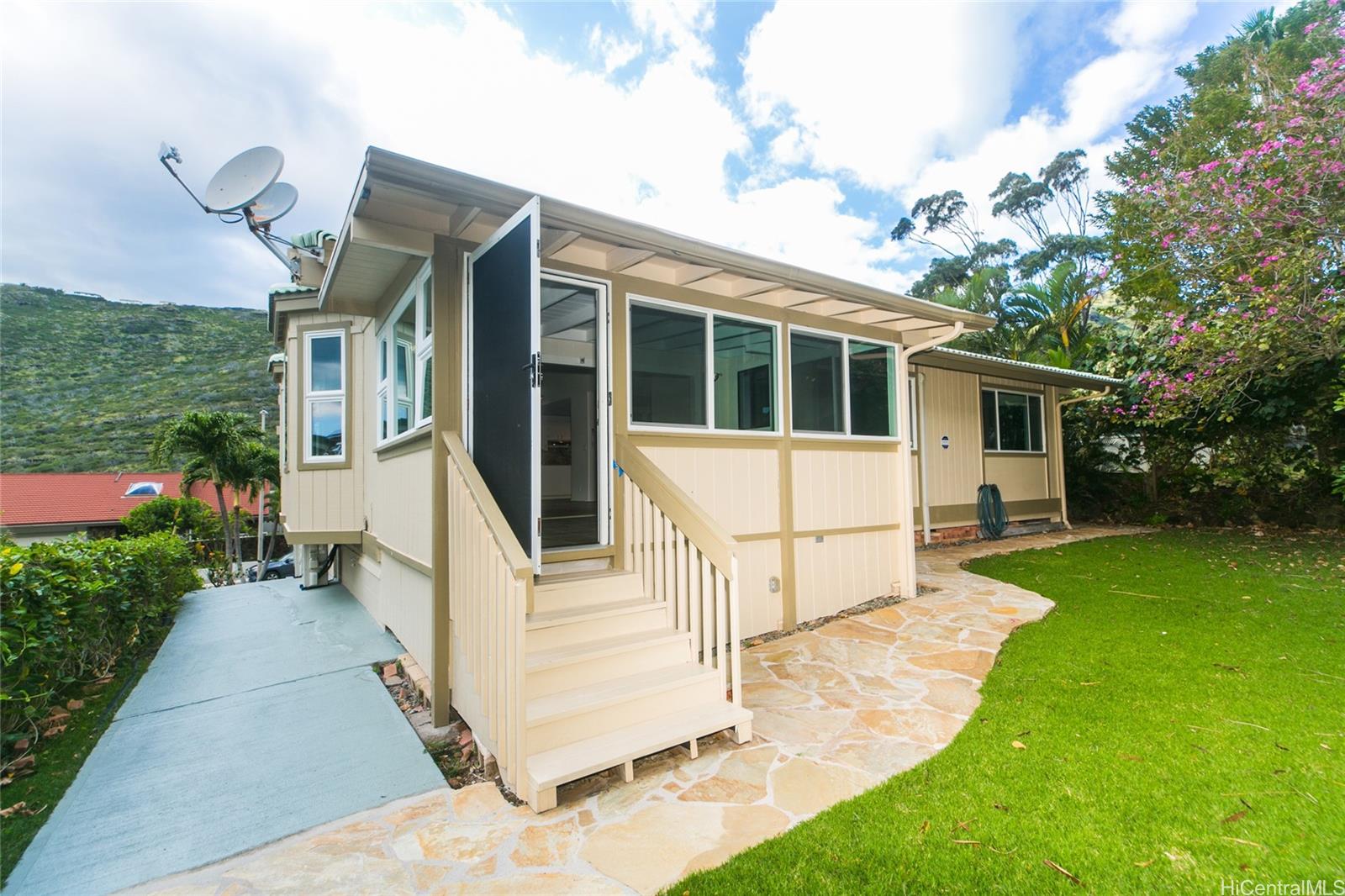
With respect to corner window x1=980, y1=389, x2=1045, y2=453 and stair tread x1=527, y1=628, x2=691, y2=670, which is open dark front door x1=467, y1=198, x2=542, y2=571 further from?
corner window x1=980, y1=389, x2=1045, y2=453

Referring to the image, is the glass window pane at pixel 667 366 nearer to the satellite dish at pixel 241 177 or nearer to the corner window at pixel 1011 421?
the satellite dish at pixel 241 177

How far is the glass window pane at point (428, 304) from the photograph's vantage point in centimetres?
338

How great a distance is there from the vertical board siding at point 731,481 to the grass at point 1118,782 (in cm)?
195

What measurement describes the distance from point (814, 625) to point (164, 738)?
4.55m

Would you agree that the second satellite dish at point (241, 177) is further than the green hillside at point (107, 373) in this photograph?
No

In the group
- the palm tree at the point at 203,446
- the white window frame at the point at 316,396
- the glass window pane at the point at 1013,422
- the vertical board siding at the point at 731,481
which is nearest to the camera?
the vertical board siding at the point at 731,481

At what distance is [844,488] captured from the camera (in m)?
5.42

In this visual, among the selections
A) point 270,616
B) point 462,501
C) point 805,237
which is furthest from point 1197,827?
point 805,237

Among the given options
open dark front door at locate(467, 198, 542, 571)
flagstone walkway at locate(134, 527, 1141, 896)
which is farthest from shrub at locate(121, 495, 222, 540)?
flagstone walkway at locate(134, 527, 1141, 896)

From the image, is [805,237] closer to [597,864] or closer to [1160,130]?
[1160,130]

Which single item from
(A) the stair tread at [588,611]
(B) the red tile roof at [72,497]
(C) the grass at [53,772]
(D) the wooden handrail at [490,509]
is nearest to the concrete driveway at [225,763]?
(C) the grass at [53,772]

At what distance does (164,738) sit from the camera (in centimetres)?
340

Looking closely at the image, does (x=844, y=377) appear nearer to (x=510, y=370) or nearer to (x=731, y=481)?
(x=731, y=481)

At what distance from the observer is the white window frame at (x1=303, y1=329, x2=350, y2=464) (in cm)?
651
